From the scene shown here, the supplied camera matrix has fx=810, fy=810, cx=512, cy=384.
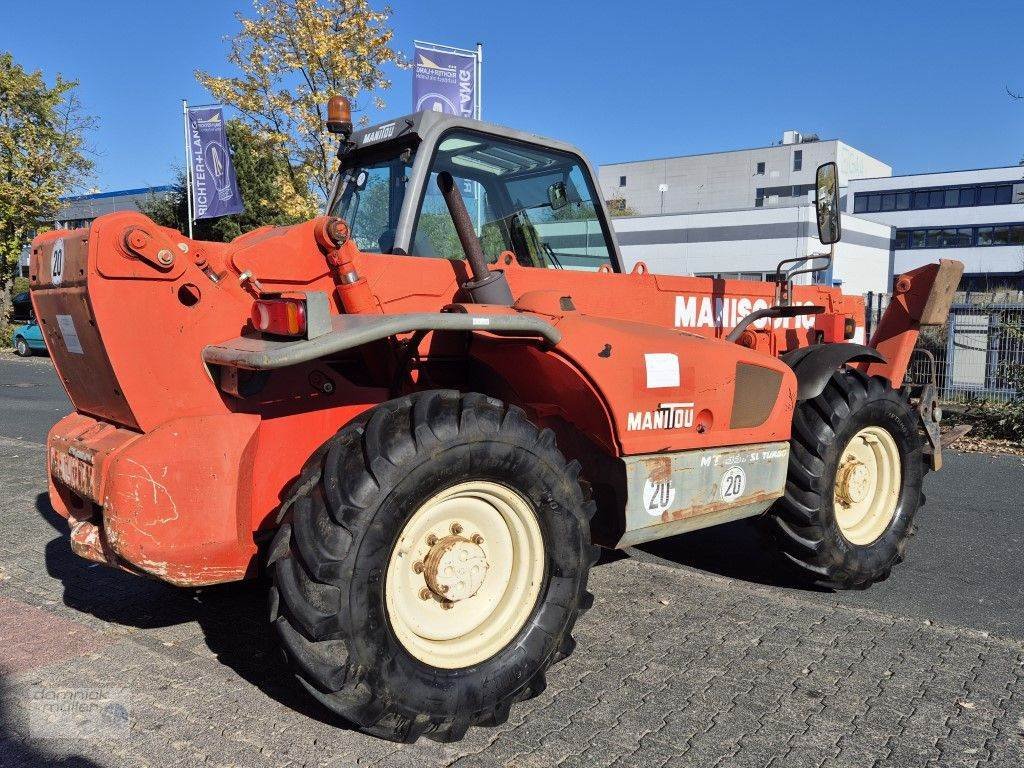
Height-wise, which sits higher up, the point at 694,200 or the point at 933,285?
the point at 694,200

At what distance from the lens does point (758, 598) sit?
176 inches

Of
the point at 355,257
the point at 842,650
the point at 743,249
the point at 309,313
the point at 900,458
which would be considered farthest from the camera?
the point at 743,249

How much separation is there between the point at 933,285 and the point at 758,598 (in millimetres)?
2587

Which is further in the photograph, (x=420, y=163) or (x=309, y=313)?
(x=420, y=163)

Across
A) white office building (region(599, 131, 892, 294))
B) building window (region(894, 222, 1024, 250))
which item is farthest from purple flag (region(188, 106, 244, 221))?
building window (region(894, 222, 1024, 250))

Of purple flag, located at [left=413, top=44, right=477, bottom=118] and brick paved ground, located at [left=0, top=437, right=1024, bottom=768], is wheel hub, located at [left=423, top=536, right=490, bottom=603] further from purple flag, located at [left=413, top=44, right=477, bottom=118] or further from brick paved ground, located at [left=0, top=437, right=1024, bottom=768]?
purple flag, located at [left=413, top=44, right=477, bottom=118]

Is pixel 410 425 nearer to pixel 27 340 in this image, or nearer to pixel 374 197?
pixel 374 197

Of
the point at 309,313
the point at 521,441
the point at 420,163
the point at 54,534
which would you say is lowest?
the point at 54,534

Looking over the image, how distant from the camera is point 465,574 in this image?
3.08m

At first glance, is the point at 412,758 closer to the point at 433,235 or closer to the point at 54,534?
the point at 433,235

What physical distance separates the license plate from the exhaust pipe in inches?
67.5

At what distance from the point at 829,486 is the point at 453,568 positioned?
233 cm

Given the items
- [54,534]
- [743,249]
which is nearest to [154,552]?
[54,534]

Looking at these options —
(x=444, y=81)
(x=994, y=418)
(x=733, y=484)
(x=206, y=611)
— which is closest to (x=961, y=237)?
(x=444, y=81)
